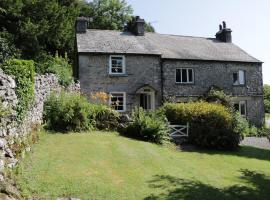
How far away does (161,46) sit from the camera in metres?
31.8

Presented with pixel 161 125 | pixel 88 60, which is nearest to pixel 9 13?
pixel 88 60

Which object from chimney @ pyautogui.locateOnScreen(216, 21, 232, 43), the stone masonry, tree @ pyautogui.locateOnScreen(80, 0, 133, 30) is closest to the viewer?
the stone masonry

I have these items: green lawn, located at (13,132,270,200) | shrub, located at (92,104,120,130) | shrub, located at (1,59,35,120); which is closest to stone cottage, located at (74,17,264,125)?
shrub, located at (92,104,120,130)

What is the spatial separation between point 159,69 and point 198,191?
62.0 feet

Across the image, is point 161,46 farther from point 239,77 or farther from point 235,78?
point 239,77

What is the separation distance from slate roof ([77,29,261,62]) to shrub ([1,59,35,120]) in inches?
595

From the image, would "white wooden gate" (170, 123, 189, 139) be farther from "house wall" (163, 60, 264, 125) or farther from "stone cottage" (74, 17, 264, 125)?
"house wall" (163, 60, 264, 125)

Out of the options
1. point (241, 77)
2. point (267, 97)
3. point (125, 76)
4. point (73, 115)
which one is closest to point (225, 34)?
point (241, 77)

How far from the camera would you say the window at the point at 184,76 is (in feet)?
99.9

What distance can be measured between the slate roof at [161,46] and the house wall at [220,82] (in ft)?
1.89

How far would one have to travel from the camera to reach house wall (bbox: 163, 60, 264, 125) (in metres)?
30.0

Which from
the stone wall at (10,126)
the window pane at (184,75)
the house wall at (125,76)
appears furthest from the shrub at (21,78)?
the window pane at (184,75)

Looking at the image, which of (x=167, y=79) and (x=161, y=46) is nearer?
(x=167, y=79)

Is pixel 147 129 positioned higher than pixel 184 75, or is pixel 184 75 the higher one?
pixel 184 75
